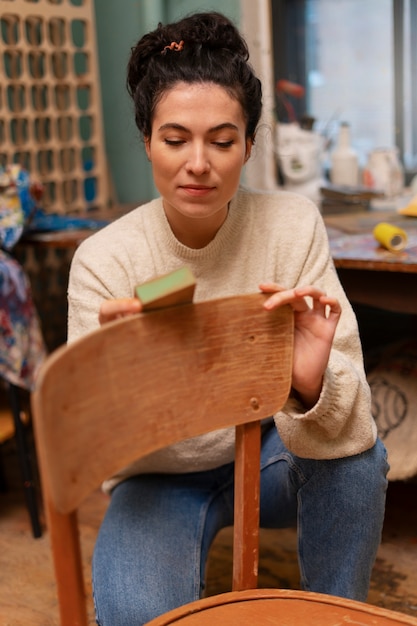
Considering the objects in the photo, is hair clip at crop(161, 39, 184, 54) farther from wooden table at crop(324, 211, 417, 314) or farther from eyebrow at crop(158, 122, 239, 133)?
wooden table at crop(324, 211, 417, 314)

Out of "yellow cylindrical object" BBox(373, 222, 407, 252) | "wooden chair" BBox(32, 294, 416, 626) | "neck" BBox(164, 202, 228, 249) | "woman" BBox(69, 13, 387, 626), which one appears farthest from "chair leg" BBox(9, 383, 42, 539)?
"wooden chair" BBox(32, 294, 416, 626)

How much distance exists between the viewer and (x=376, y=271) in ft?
5.27

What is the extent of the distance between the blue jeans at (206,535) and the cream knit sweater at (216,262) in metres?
A: 0.07

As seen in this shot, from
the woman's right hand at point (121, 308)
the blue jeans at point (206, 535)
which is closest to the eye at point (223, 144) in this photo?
the woman's right hand at point (121, 308)

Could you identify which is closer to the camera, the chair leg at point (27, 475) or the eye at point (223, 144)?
the eye at point (223, 144)

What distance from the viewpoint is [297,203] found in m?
1.32

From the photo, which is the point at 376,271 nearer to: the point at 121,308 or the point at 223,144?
the point at 223,144

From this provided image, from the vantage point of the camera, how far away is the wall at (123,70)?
2.45 metres

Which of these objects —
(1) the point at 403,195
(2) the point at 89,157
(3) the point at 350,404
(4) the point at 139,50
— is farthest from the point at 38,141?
(3) the point at 350,404

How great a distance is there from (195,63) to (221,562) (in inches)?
43.8

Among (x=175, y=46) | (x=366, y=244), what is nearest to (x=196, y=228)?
(x=175, y=46)

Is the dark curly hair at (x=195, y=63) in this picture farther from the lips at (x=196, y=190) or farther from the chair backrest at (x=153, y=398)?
the chair backrest at (x=153, y=398)

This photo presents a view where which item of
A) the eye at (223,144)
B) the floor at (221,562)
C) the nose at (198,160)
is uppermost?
the eye at (223,144)

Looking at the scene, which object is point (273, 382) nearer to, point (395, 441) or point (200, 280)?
point (200, 280)
